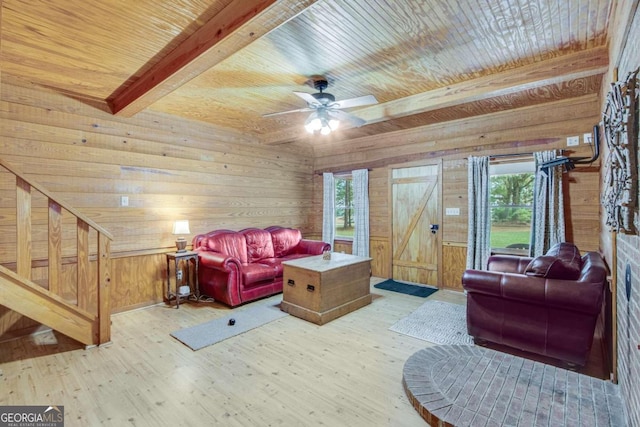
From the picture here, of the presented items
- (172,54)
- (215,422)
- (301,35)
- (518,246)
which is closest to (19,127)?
(172,54)

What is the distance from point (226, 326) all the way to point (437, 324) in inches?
94.1

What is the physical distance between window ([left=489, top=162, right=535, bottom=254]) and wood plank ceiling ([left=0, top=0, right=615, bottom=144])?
3.29ft

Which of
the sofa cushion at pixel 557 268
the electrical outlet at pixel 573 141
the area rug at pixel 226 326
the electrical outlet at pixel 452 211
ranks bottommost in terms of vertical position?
the area rug at pixel 226 326

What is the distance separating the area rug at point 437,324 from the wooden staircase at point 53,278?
3013 millimetres

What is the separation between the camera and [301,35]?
2.48 m

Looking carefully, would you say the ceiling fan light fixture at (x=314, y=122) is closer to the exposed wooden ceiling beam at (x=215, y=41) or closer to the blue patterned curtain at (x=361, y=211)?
the exposed wooden ceiling beam at (x=215, y=41)

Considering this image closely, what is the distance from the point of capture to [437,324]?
346cm

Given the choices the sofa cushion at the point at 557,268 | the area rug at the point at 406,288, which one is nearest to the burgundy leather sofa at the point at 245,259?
the area rug at the point at 406,288

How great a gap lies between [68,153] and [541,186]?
5.89 meters

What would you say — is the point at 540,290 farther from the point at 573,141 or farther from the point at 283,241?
the point at 283,241

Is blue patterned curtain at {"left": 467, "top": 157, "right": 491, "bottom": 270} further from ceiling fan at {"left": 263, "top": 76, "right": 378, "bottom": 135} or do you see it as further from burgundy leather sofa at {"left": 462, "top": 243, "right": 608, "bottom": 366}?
ceiling fan at {"left": 263, "top": 76, "right": 378, "bottom": 135}

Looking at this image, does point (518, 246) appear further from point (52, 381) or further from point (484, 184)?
point (52, 381)

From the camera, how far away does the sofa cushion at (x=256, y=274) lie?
4133mm

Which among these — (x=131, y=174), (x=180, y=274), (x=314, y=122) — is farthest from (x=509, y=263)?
(x=131, y=174)
